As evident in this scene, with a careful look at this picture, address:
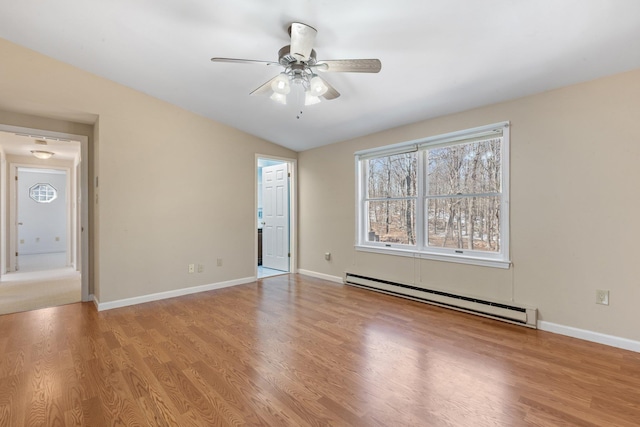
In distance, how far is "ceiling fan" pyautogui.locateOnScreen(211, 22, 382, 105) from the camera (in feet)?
6.75

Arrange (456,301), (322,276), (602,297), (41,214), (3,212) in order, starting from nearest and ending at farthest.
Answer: (602,297)
(456,301)
(322,276)
(3,212)
(41,214)

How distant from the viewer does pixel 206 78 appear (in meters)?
3.26

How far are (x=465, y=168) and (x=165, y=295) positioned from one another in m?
4.11

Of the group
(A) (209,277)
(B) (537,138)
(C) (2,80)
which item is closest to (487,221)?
(B) (537,138)

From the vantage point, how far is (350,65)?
2170 millimetres

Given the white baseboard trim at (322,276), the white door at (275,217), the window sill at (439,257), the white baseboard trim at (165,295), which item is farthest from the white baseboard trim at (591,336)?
the white door at (275,217)

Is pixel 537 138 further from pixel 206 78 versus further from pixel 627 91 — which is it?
pixel 206 78

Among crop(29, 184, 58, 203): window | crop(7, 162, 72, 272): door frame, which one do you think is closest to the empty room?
crop(7, 162, 72, 272): door frame

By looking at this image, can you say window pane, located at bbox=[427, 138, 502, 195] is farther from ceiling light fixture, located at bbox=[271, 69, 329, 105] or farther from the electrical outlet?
ceiling light fixture, located at bbox=[271, 69, 329, 105]

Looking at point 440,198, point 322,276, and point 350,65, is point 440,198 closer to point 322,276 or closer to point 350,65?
point 350,65

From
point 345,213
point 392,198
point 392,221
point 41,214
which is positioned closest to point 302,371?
point 392,221

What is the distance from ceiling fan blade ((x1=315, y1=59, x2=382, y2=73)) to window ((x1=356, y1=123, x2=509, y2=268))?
180cm

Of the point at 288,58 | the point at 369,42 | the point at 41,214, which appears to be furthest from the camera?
the point at 41,214

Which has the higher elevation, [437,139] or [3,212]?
[437,139]
